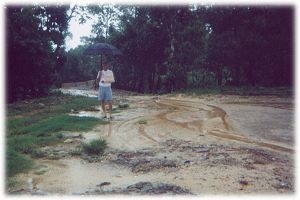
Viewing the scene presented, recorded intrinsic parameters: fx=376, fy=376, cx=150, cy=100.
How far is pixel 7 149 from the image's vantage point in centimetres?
689

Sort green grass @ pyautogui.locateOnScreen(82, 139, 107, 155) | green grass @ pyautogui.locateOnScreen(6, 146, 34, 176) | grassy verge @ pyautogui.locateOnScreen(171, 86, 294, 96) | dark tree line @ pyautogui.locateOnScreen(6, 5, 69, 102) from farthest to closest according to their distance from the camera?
1. grassy verge @ pyautogui.locateOnScreen(171, 86, 294, 96)
2. dark tree line @ pyautogui.locateOnScreen(6, 5, 69, 102)
3. green grass @ pyautogui.locateOnScreen(82, 139, 107, 155)
4. green grass @ pyautogui.locateOnScreen(6, 146, 34, 176)

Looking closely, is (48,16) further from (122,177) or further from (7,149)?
(122,177)

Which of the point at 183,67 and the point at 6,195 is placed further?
the point at 183,67

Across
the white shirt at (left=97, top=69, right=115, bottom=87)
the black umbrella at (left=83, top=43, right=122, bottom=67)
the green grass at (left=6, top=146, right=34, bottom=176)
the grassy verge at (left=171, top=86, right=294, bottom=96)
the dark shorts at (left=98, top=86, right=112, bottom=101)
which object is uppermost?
the black umbrella at (left=83, top=43, right=122, bottom=67)

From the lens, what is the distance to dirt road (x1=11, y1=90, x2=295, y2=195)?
502 centimetres

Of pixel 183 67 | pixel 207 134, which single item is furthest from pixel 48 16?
pixel 207 134

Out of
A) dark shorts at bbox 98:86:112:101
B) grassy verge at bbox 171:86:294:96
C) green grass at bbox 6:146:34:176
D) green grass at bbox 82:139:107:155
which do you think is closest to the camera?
green grass at bbox 6:146:34:176

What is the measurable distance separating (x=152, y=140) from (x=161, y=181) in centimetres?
294

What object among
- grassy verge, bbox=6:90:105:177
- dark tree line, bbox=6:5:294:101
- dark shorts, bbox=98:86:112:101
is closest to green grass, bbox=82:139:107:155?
grassy verge, bbox=6:90:105:177

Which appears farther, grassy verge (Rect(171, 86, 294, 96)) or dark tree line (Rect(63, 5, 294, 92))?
dark tree line (Rect(63, 5, 294, 92))

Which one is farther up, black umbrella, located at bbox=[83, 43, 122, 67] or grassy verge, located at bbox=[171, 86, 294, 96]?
black umbrella, located at bbox=[83, 43, 122, 67]

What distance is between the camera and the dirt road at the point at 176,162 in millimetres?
5016

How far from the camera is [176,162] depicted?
20.5 ft

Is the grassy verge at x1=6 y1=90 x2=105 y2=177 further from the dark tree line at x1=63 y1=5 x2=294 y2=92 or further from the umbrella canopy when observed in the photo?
the dark tree line at x1=63 y1=5 x2=294 y2=92
